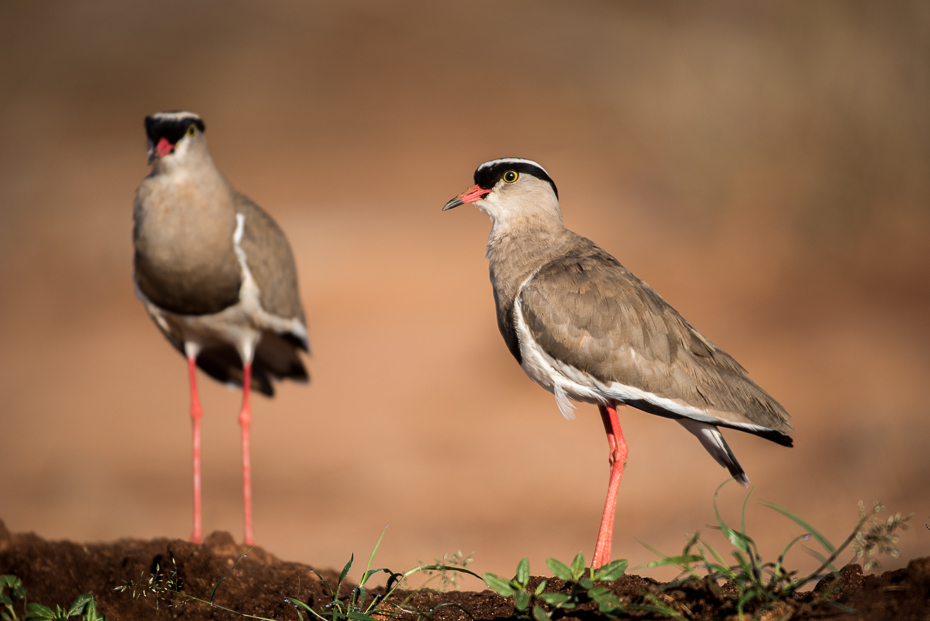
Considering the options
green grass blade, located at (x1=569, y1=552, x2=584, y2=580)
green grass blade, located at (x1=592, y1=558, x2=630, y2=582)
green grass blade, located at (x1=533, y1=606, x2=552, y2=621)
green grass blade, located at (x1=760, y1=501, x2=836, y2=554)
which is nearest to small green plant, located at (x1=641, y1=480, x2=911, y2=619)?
green grass blade, located at (x1=760, y1=501, x2=836, y2=554)

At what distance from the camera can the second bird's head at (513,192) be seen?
387 centimetres

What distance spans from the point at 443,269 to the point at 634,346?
737 centimetres

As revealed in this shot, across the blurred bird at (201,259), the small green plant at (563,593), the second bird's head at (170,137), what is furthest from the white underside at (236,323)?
the small green plant at (563,593)

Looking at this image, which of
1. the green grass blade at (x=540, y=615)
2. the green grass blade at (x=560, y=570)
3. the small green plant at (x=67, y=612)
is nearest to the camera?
the green grass blade at (x=540, y=615)

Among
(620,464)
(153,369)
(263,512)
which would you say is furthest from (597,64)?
(620,464)

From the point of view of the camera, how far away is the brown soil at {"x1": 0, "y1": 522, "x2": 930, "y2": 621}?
2.23 m

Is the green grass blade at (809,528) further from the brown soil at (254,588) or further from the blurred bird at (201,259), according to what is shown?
the blurred bird at (201,259)

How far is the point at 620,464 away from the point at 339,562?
316 cm

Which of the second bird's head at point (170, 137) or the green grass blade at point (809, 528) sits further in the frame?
the second bird's head at point (170, 137)

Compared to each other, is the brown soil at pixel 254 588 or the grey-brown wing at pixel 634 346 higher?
the grey-brown wing at pixel 634 346

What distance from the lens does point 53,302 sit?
10.9m

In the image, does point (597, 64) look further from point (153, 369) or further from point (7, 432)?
point (7, 432)

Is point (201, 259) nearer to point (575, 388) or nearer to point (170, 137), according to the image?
point (170, 137)

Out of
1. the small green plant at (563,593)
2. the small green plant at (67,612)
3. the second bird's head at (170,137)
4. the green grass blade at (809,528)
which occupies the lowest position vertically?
the small green plant at (67,612)
